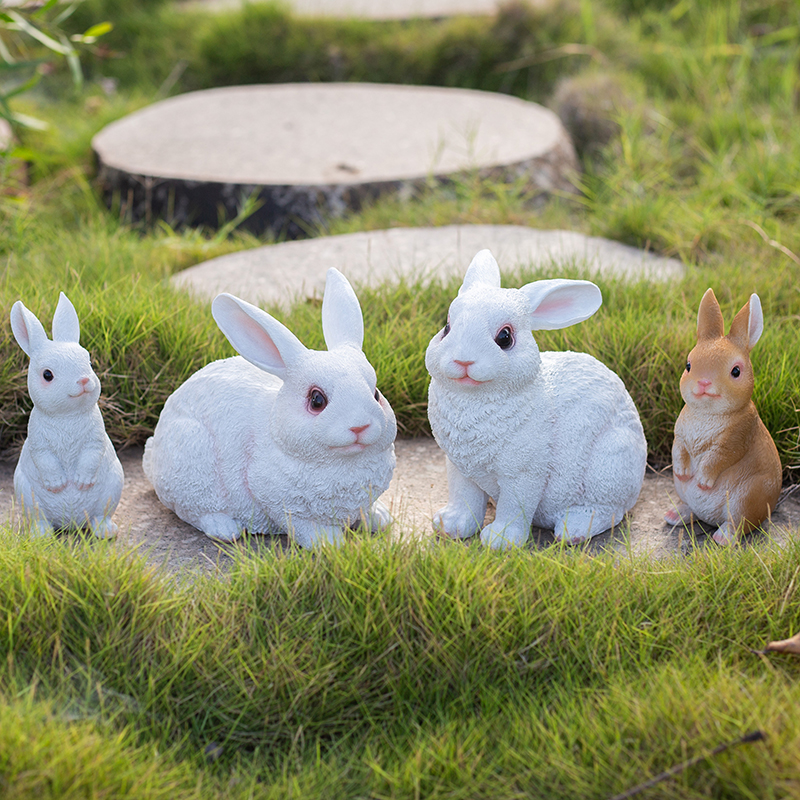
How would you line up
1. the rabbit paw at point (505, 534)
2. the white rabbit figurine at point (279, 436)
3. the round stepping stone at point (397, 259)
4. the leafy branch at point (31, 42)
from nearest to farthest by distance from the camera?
1. the white rabbit figurine at point (279, 436)
2. the rabbit paw at point (505, 534)
3. the leafy branch at point (31, 42)
4. the round stepping stone at point (397, 259)

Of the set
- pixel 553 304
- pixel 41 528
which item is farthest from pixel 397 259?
pixel 41 528

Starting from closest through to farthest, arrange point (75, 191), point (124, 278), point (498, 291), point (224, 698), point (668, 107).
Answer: point (224, 698), point (498, 291), point (124, 278), point (75, 191), point (668, 107)

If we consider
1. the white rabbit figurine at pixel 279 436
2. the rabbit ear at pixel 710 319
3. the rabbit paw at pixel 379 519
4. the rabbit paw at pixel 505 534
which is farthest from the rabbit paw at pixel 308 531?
the rabbit ear at pixel 710 319

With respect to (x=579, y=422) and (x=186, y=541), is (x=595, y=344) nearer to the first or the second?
(x=579, y=422)

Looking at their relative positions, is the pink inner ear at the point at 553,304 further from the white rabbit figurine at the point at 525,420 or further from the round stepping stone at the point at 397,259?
the round stepping stone at the point at 397,259

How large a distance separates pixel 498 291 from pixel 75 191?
4158 millimetres

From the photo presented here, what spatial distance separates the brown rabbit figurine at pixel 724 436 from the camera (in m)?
2.63

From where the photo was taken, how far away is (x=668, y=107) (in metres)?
6.60

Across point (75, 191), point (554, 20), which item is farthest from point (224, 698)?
point (554, 20)

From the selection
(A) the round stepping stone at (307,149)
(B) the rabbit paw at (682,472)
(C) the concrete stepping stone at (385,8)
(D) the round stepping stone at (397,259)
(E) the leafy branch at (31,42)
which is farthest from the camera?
(C) the concrete stepping stone at (385,8)

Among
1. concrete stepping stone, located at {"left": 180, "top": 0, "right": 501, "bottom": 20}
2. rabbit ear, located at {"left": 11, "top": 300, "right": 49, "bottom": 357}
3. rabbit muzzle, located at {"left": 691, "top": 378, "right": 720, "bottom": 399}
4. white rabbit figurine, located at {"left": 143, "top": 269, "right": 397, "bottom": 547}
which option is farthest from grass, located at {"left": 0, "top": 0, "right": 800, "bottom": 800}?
concrete stepping stone, located at {"left": 180, "top": 0, "right": 501, "bottom": 20}

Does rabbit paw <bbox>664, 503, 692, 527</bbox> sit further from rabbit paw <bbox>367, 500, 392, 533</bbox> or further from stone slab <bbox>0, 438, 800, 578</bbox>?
rabbit paw <bbox>367, 500, 392, 533</bbox>

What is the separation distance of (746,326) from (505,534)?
882 mm

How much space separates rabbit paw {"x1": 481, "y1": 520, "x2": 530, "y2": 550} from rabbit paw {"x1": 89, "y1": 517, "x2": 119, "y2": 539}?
1.05 m
